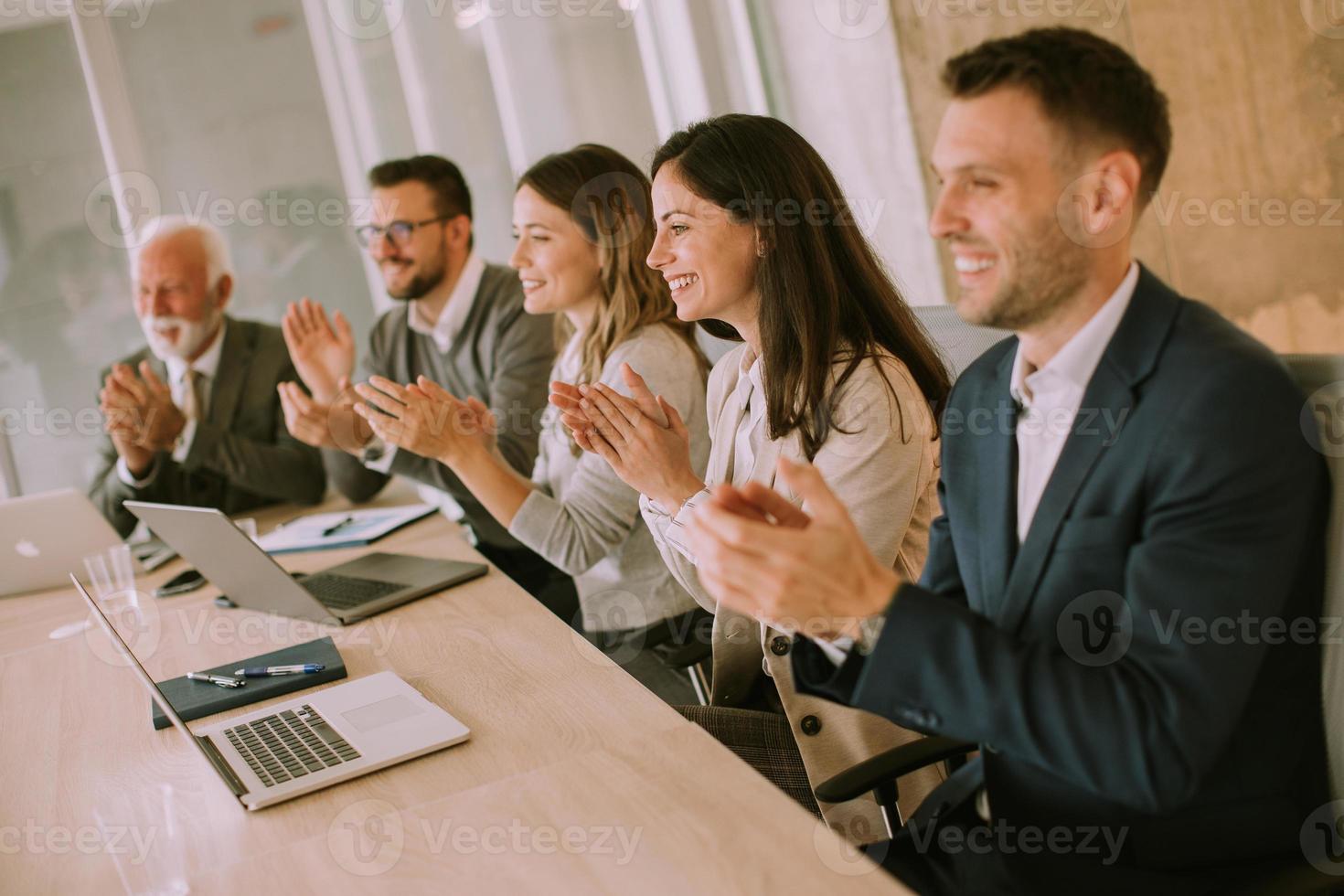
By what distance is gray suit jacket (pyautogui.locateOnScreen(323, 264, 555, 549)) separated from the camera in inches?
114

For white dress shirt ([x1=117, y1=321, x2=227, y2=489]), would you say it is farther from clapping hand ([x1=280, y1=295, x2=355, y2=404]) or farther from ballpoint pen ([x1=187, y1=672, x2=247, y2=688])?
ballpoint pen ([x1=187, y1=672, x2=247, y2=688])

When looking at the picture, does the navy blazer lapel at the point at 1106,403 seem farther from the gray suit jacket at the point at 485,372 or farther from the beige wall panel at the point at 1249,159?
the gray suit jacket at the point at 485,372

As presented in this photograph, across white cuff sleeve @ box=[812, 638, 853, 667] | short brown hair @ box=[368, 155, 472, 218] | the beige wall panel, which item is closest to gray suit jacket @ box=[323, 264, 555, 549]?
short brown hair @ box=[368, 155, 472, 218]

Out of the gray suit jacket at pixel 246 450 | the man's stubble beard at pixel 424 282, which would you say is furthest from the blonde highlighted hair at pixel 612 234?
the gray suit jacket at pixel 246 450

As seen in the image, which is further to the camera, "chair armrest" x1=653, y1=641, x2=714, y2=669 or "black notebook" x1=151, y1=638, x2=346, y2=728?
"chair armrest" x1=653, y1=641, x2=714, y2=669

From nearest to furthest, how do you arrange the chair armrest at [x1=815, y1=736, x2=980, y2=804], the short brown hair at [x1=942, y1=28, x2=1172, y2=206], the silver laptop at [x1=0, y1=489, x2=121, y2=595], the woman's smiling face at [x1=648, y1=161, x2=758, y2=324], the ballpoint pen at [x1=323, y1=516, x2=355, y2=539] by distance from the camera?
the short brown hair at [x1=942, y1=28, x2=1172, y2=206], the chair armrest at [x1=815, y1=736, x2=980, y2=804], the woman's smiling face at [x1=648, y1=161, x2=758, y2=324], the silver laptop at [x1=0, y1=489, x2=121, y2=595], the ballpoint pen at [x1=323, y1=516, x2=355, y2=539]

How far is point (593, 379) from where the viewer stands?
2.50 metres

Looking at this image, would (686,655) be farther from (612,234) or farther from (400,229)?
(400,229)

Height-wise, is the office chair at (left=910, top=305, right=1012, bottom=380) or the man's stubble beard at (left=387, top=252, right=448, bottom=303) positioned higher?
the man's stubble beard at (left=387, top=252, right=448, bottom=303)

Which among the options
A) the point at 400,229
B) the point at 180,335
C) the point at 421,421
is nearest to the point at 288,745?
the point at 421,421

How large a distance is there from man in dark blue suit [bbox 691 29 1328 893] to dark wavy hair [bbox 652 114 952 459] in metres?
0.55

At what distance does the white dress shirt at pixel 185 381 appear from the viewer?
329 cm

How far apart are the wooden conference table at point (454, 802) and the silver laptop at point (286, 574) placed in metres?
0.09

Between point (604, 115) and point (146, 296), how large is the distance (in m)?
1.84
